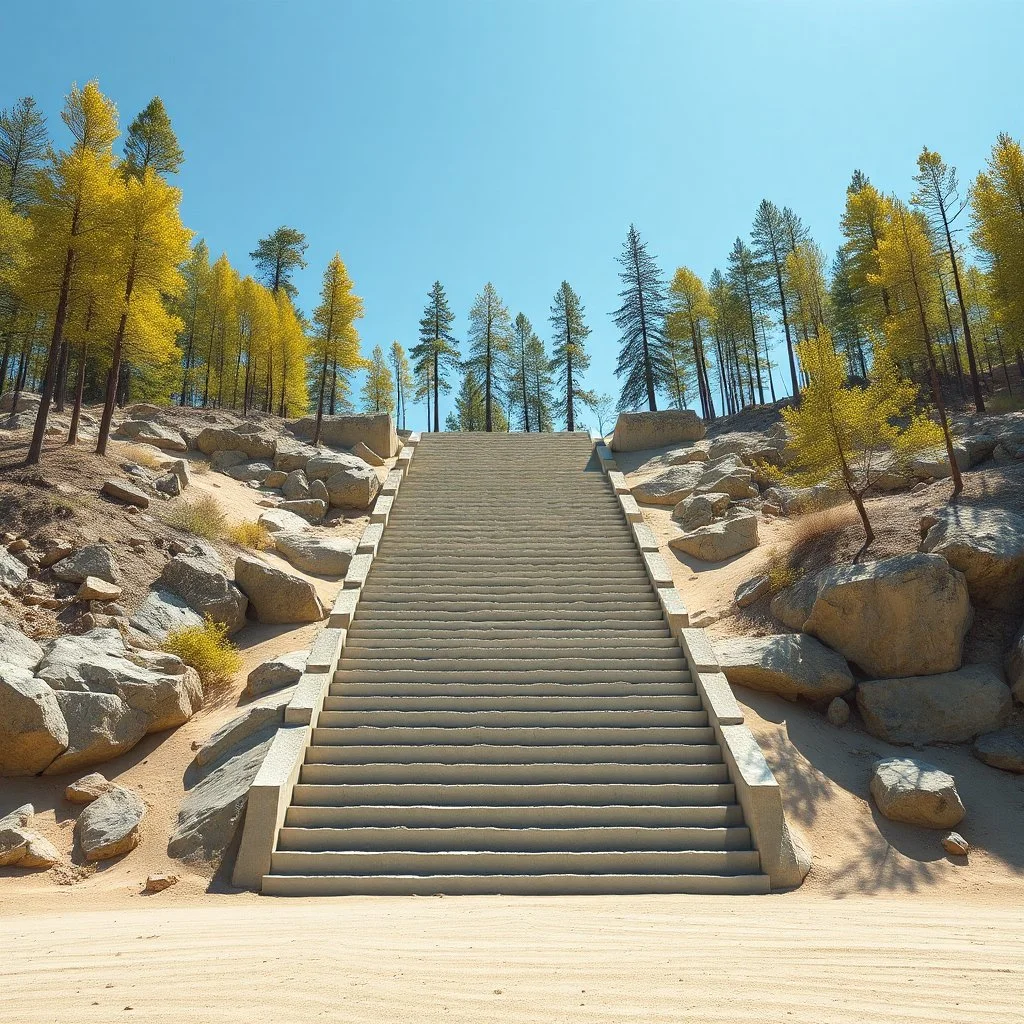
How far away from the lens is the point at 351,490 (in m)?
18.2

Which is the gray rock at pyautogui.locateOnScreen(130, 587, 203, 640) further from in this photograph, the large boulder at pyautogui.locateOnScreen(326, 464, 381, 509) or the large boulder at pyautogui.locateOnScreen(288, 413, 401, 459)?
the large boulder at pyautogui.locateOnScreen(288, 413, 401, 459)

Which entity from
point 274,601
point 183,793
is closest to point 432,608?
point 274,601

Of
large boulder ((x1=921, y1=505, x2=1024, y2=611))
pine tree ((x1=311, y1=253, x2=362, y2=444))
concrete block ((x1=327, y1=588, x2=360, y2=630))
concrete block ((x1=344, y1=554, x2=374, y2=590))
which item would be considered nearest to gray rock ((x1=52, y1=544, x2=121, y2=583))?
concrete block ((x1=327, y1=588, x2=360, y2=630))

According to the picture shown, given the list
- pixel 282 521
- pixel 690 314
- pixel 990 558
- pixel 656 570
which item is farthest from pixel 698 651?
pixel 690 314

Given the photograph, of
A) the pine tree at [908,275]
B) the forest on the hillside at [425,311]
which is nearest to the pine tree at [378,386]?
the forest on the hillside at [425,311]

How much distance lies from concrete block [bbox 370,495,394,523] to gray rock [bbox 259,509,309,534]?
6.30 ft

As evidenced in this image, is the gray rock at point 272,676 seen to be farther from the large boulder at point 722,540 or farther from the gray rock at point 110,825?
the large boulder at point 722,540

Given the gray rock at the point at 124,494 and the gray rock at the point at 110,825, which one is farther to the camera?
the gray rock at the point at 124,494

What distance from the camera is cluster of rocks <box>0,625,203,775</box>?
7.31 m

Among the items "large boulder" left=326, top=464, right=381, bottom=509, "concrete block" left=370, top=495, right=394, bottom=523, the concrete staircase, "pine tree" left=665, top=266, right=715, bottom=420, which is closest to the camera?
the concrete staircase

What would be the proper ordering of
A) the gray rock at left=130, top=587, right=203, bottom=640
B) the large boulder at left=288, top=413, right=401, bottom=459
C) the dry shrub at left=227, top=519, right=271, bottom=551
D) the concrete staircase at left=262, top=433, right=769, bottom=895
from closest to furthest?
the concrete staircase at left=262, top=433, right=769, bottom=895
the gray rock at left=130, top=587, right=203, bottom=640
the dry shrub at left=227, top=519, right=271, bottom=551
the large boulder at left=288, top=413, right=401, bottom=459

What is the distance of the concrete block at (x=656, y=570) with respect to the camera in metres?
12.3

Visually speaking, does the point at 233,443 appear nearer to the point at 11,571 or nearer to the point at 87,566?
the point at 87,566

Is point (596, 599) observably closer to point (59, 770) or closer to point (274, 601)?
point (274, 601)
